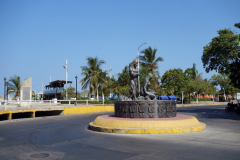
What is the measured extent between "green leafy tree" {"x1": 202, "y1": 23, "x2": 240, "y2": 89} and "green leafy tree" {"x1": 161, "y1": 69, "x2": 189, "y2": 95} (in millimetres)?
23800

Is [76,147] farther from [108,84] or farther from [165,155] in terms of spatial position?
[108,84]

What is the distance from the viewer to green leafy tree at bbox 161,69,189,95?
51.4m

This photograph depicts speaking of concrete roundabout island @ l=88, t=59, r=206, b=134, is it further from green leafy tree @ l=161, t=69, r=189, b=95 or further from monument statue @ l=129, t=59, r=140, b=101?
green leafy tree @ l=161, t=69, r=189, b=95

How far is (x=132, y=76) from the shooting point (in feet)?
45.2

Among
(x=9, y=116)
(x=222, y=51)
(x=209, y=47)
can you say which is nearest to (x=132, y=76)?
(x=9, y=116)

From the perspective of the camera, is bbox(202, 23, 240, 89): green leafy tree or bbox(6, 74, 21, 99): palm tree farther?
bbox(6, 74, 21, 99): palm tree

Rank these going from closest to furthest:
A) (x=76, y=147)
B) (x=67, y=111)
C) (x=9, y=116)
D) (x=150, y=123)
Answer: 1. (x=76, y=147)
2. (x=150, y=123)
3. (x=9, y=116)
4. (x=67, y=111)

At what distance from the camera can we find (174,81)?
5141cm

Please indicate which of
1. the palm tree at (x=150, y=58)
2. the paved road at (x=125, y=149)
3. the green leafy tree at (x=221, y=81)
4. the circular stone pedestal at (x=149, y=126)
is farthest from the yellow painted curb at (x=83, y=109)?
the green leafy tree at (x=221, y=81)

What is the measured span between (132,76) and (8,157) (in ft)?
28.4

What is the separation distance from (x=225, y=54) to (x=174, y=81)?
26.6 meters

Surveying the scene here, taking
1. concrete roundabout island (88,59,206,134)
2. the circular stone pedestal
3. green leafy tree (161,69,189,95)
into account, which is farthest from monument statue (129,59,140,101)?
green leafy tree (161,69,189,95)

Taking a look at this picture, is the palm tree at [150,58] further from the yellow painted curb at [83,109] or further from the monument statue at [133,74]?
the monument statue at [133,74]

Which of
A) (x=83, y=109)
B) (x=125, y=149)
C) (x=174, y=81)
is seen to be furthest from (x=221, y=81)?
(x=125, y=149)
